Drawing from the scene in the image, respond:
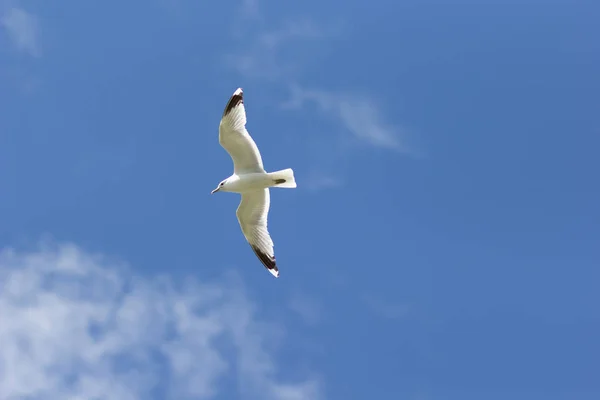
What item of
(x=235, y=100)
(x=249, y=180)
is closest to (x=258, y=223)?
(x=249, y=180)

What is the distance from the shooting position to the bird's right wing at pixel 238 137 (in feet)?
59.0

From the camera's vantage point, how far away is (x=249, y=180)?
1830 cm

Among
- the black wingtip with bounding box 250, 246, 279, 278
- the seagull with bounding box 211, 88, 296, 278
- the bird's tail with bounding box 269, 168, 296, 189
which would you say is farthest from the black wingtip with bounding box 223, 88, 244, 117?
the black wingtip with bounding box 250, 246, 279, 278

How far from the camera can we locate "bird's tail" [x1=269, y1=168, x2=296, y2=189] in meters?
18.2

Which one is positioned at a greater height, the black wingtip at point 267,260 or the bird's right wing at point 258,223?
the bird's right wing at point 258,223

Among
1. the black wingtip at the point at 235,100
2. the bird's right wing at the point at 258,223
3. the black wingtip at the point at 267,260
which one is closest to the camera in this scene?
the black wingtip at the point at 235,100

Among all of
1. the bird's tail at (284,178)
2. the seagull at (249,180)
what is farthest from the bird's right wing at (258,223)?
Result: the bird's tail at (284,178)

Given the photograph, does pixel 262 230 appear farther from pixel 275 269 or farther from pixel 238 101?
pixel 238 101

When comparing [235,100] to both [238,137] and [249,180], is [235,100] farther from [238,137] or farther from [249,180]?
[249,180]

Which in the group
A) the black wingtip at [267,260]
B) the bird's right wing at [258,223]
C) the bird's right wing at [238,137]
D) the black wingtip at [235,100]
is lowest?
the black wingtip at [267,260]

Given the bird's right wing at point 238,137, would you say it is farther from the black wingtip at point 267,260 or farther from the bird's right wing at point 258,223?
the black wingtip at point 267,260

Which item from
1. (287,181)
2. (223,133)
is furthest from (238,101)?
(287,181)

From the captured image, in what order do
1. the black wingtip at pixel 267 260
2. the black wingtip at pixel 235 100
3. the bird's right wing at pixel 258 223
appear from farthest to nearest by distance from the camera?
the black wingtip at pixel 267 260 → the bird's right wing at pixel 258 223 → the black wingtip at pixel 235 100

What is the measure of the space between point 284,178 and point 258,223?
4.68 ft
